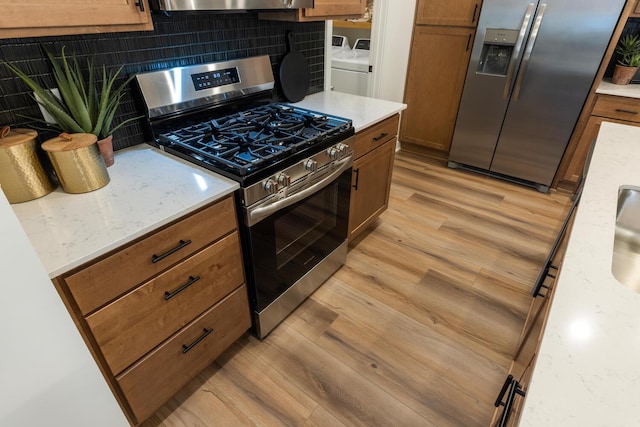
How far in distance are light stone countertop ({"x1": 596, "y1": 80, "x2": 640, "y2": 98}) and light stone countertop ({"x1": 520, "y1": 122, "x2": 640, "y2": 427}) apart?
2.13 metres

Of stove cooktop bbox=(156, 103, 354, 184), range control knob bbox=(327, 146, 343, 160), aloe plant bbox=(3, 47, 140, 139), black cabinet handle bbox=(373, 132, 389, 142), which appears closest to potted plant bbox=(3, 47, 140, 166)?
aloe plant bbox=(3, 47, 140, 139)

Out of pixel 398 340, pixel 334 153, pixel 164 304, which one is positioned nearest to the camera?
pixel 164 304

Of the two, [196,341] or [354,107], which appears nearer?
[196,341]

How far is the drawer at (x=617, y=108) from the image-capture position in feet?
8.26

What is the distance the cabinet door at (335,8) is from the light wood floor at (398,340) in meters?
1.41

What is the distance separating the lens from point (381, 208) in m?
2.46

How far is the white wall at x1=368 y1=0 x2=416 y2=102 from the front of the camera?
301cm

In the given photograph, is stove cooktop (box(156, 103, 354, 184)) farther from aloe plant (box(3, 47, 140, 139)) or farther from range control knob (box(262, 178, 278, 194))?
aloe plant (box(3, 47, 140, 139))

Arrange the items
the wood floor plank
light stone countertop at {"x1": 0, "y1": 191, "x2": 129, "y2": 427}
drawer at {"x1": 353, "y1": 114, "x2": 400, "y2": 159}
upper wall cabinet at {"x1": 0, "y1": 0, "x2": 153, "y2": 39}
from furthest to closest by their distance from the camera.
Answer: drawer at {"x1": 353, "y1": 114, "x2": 400, "y2": 159}
the wood floor plank
upper wall cabinet at {"x1": 0, "y1": 0, "x2": 153, "y2": 39}
light stone countertop at {"x1": 0, "y1": 191, "x2": 129, "y2": 427}

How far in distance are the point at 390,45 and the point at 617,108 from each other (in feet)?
5.95

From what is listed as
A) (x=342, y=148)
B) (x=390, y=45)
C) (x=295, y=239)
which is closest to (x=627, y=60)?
(x=390, y=45)

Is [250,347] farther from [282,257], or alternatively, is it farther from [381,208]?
[381,208]

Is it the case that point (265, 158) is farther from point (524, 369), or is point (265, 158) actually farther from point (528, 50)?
point (528, 50)

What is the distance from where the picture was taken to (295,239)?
1661 mm
